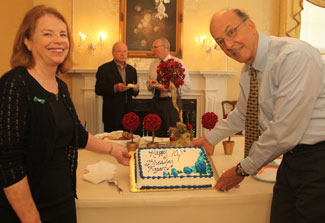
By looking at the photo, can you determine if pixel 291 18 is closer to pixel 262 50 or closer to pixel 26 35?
pixel 262 50

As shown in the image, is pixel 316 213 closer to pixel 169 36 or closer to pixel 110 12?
pixel 169 36

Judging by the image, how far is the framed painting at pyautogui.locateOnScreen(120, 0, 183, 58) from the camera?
551cm

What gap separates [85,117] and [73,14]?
6.45ft

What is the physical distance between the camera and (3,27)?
12.5ft

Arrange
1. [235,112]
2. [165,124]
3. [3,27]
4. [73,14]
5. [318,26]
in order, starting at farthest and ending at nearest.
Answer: [318,26] → [73,14] → [165,124] → [3,27] → [235,112]

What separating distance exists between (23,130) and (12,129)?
43 mm

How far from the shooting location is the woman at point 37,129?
109 centimetres

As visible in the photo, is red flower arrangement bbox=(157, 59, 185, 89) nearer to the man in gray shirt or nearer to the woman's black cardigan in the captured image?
the man in gray shirt

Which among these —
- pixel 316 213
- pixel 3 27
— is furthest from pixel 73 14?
pixel 316 213

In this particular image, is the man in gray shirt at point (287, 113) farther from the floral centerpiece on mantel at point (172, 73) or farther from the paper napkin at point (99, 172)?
the floral centerpiece on mantel at point (172, 73)

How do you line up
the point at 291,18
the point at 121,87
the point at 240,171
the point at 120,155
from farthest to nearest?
the point at 291,18 → the point at 121,87 → the point at 120,155 → the point at 240,171

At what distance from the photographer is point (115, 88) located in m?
4.24

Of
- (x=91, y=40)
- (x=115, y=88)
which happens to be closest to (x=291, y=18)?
(x=115, y=88)

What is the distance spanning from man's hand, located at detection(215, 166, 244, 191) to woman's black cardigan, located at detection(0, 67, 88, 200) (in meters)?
0.88
